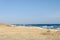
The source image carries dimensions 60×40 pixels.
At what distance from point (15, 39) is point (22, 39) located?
0.56 m

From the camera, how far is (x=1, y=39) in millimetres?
11039

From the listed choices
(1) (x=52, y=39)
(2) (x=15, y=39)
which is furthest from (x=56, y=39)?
(2) (x=15, y=39)

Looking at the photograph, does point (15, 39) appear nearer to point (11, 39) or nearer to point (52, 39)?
point (11, 39)

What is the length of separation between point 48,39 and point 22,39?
206 cm

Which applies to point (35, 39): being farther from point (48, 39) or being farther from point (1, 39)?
point (1, 39)

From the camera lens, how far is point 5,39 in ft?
36.3

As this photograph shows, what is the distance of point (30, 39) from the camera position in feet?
36.4

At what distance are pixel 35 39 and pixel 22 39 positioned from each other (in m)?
1.02

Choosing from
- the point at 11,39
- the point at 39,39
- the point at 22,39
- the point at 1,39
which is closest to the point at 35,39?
the point at 39,39

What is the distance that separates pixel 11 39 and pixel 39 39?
221 cm

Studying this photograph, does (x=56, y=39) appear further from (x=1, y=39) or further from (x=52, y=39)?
(x=1, y=39)

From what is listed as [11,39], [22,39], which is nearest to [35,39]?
[22,39]

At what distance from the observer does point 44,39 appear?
11102mm

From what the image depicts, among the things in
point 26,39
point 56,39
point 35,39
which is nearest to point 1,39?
point 26,39
